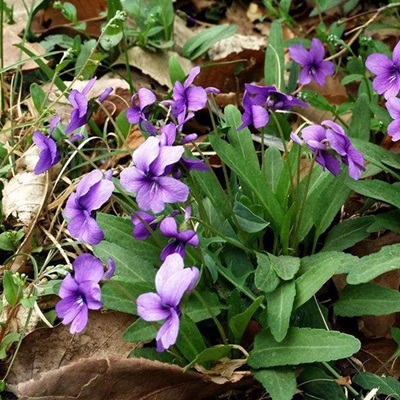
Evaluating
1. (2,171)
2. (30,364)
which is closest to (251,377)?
(30,364)

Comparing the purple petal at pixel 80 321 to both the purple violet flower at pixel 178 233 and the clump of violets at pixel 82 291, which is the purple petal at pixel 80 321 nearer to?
the clump of violets at pixel 82 291

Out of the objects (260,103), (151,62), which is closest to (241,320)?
(260,103)

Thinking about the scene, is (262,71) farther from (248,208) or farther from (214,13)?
(248,208)

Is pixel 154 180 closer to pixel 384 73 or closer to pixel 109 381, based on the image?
pixel 109 381

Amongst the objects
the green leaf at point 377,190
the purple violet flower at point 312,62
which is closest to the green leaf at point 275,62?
the purple violet flower at point 312,62

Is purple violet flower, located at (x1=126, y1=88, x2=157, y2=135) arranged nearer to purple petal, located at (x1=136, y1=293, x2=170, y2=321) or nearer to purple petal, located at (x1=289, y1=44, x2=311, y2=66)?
purple petal, located at (x1=136, y1=293, x2=170, y2=321)
